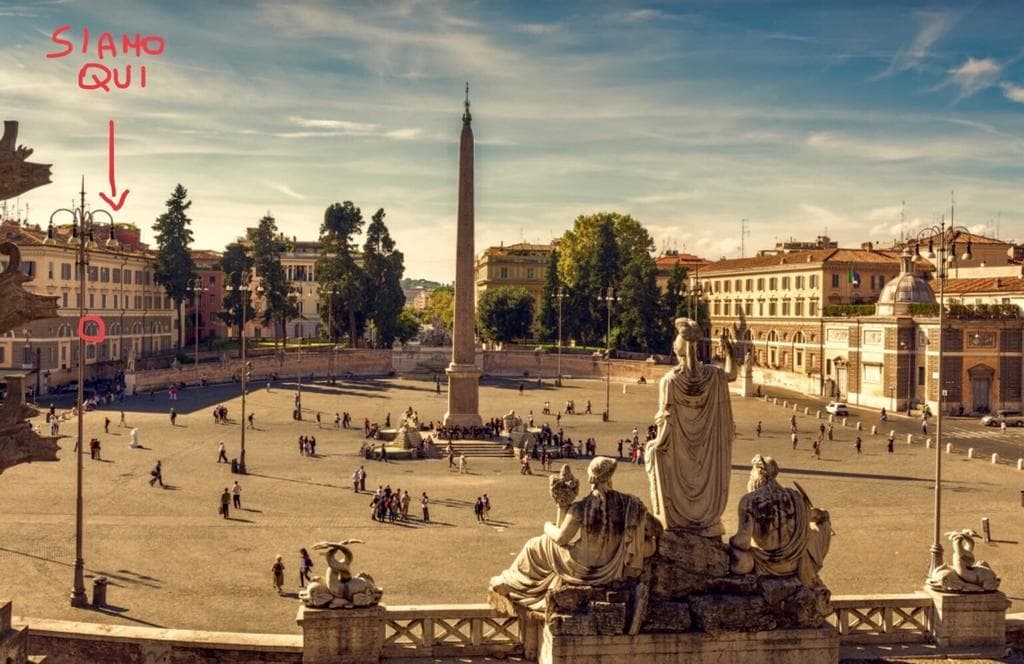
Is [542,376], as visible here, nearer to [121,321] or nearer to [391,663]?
[121,321]

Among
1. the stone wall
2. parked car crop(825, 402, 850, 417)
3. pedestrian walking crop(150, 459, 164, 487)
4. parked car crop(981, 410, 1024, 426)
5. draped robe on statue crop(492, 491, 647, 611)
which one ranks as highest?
draped robe on statue crop(492, 491, 647, 611)

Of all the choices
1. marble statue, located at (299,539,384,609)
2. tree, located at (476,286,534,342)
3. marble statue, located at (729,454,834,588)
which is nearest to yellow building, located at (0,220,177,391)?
tree, located at (476,286,534,342)

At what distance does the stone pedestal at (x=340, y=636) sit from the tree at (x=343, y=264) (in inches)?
2605

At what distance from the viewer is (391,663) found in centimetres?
891

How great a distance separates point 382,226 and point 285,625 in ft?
202

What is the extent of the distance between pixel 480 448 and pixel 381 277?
39291 mm

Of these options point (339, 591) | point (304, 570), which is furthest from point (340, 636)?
point (304, 570)

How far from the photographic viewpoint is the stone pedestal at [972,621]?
9539 mm

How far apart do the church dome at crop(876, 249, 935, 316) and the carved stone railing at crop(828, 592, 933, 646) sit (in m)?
48.0

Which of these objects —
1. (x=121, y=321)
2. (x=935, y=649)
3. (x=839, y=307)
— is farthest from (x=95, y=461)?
(x=839, y=307)

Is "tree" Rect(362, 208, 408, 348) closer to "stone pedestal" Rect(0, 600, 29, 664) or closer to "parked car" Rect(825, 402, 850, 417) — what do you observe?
"parked car" Rect(825, 402, 850, 417)

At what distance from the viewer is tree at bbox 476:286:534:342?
85875 millimetres

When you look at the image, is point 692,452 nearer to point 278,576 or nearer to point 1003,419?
point 278,576

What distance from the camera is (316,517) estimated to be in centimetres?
2547
